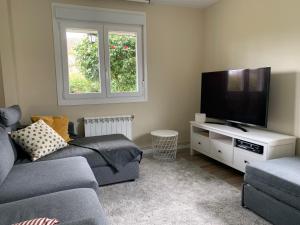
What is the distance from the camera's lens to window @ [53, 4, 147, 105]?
3.21 metres

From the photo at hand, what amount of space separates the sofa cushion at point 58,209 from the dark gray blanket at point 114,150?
1073 millimetres

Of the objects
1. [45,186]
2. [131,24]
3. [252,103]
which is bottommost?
[45,186]

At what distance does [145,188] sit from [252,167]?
1189 millimetres

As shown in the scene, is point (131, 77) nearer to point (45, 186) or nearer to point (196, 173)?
point (196, 173)

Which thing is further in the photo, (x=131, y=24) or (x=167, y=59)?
(x=167, y=59)

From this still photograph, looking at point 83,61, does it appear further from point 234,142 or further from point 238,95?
point 234,142

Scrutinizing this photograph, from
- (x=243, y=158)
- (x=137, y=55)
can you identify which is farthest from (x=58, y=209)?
(x=137, y=55)

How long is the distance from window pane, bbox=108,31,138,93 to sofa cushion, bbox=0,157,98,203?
171 centimetres

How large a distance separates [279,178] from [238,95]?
1.40 m

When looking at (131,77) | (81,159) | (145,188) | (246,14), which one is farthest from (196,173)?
(246,14)

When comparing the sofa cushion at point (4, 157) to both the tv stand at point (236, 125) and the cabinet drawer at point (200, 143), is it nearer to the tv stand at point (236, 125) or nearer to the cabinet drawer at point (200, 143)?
the cabinet drawer at point (200, 143)

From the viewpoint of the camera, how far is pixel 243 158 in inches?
105

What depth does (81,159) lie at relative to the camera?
232cm

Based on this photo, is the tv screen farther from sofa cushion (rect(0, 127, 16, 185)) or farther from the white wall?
sofa cushion (rect(0, 127, 16, 185))
